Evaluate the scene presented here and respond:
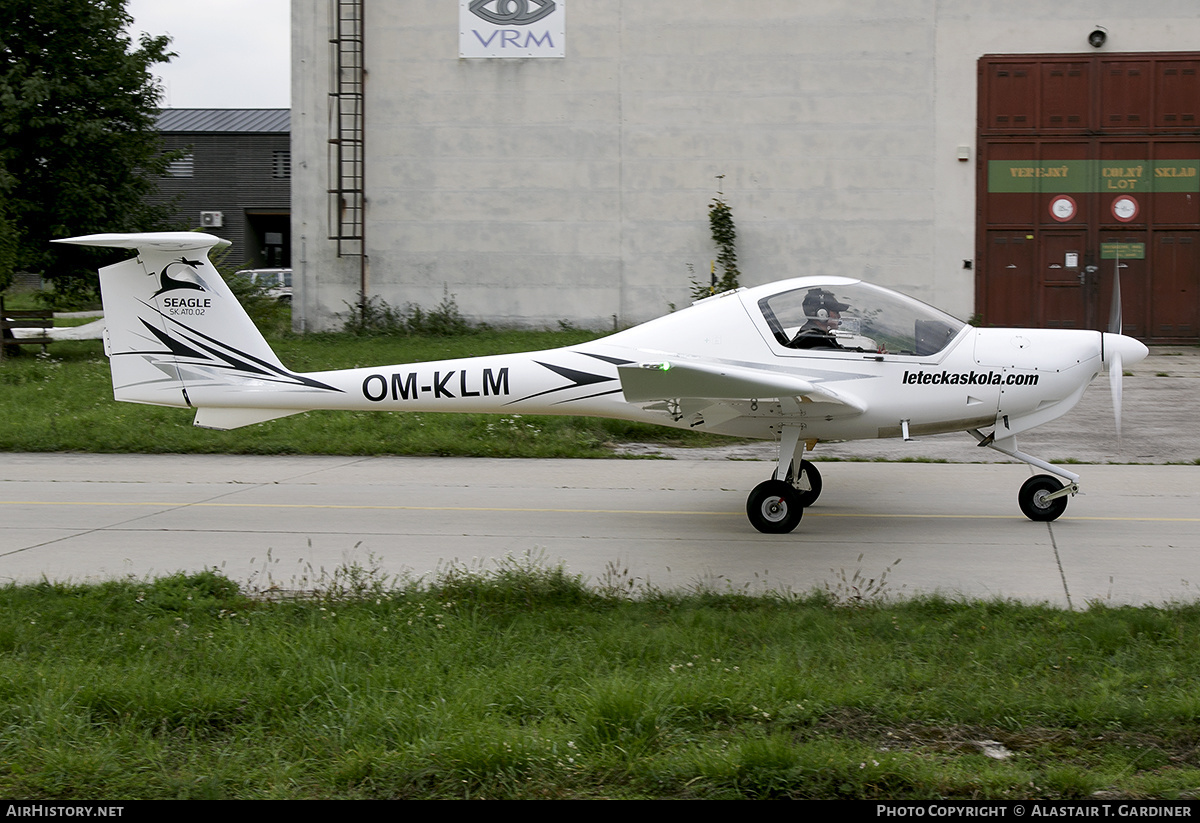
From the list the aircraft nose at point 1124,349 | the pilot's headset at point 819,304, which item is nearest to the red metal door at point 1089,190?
the aircraft nose at point 1124,349

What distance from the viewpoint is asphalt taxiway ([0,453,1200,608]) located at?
7.34 metres

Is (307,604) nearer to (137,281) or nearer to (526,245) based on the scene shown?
(137,281)

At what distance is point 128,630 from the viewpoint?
593cm

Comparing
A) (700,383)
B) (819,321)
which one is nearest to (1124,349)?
(819,321)

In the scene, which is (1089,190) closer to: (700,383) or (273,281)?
(700,383)

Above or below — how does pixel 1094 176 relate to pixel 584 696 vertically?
above

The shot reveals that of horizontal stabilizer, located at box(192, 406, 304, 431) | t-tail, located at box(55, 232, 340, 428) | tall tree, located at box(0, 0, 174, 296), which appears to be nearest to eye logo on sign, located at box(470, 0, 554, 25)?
tall tree, located at box(0, 0, 174, 296)

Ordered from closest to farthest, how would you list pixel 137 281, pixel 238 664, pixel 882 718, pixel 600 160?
pixel 882 718 → pixel 238 664 → pixel 137 281 → pixel 600 160

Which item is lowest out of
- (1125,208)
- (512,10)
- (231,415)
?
(231,415)

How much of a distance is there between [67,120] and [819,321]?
18815 millimetres

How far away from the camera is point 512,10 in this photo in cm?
2403

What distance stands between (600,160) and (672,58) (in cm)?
275
